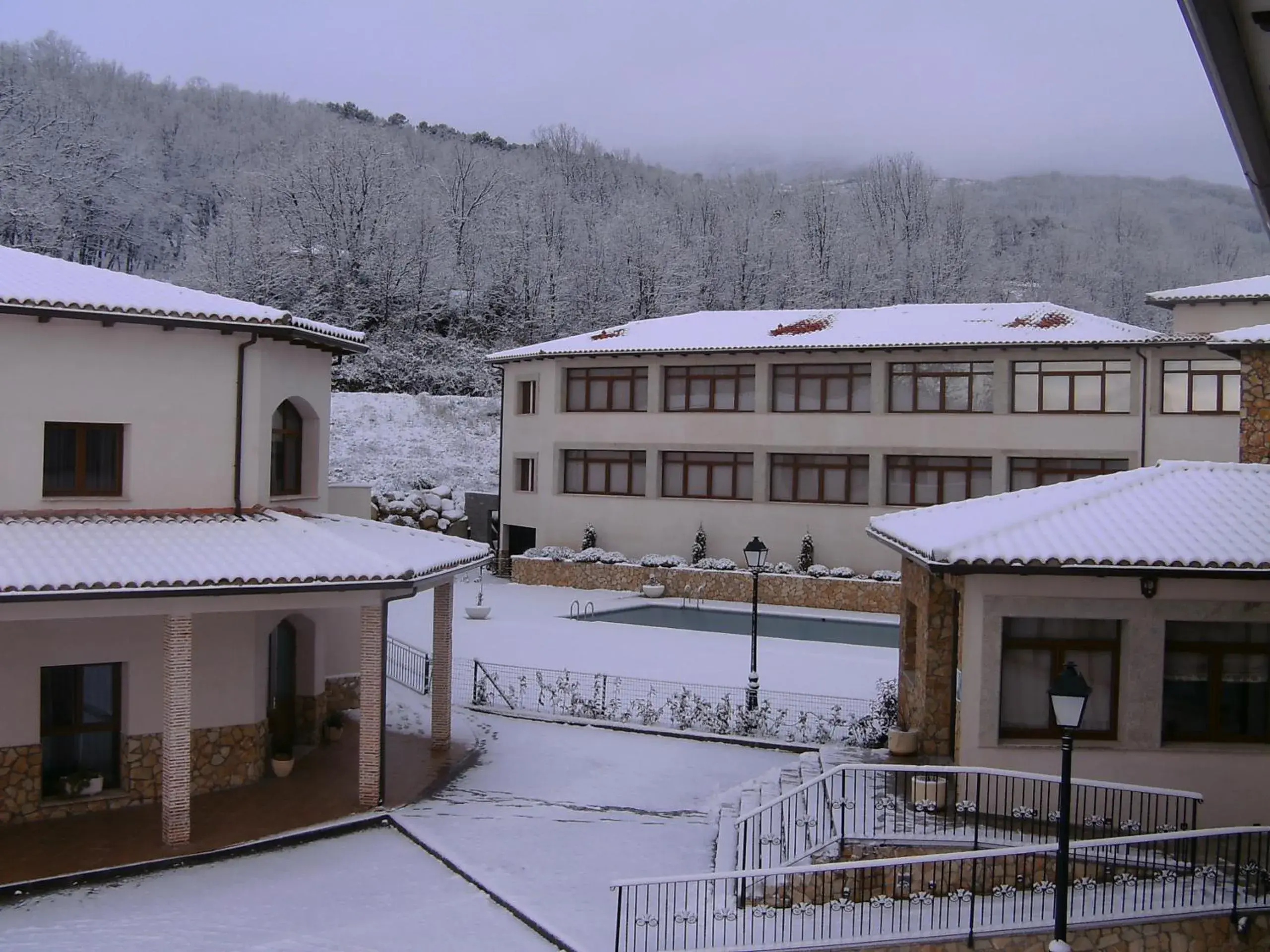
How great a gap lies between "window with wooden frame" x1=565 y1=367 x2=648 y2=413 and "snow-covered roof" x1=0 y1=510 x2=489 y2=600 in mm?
22584

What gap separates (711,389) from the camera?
38.0 m

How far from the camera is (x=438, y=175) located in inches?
3226

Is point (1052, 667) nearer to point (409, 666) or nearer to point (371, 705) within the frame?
point (371, 705)

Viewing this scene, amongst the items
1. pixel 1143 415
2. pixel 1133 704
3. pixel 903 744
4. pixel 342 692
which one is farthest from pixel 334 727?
pixel 1143 415

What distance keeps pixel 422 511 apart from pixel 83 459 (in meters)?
29.1

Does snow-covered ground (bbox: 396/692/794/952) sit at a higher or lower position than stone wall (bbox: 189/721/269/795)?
lower

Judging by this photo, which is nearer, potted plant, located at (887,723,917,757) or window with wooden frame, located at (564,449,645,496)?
potted plant, located at (887,723,917,757)

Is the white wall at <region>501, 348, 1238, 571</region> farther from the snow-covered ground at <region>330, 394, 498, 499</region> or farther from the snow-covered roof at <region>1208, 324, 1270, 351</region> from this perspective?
the snow-covered roof at <region>1208, 324, 1270, 351</region>

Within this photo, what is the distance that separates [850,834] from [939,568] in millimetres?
3237

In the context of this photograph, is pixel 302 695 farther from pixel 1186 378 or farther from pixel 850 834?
pixel 1186 378

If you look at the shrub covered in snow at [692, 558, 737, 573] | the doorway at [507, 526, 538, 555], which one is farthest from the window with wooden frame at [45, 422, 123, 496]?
the doorway at [507, 526, 538, 555]

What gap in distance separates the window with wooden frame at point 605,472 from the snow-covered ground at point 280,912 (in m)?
26.1

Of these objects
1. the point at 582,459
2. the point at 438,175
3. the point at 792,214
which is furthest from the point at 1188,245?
the point at 582,459

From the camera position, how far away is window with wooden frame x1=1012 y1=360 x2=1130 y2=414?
110ft
